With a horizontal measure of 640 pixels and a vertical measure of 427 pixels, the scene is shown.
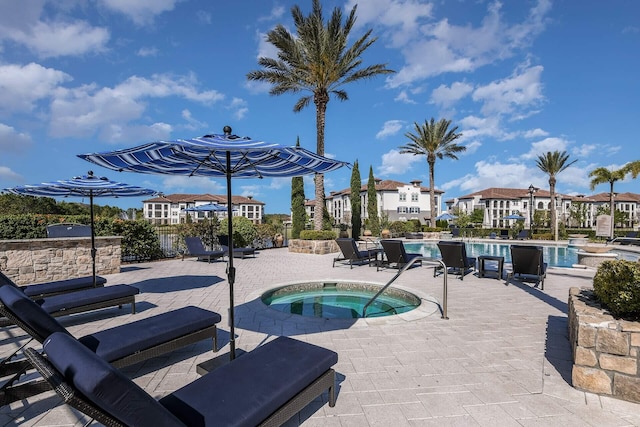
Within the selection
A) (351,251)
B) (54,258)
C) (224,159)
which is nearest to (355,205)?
(351,251)

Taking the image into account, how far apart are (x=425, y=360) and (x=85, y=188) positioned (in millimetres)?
6816

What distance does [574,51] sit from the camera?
1198cm

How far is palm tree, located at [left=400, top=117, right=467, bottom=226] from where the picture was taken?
29.3m

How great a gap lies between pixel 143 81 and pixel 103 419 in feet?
45.8

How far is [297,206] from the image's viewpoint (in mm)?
19484

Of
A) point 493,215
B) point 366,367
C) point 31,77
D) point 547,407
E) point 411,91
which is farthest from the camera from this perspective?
point 493,215

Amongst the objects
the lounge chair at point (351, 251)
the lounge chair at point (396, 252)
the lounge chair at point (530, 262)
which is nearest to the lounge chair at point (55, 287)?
the lounge chair at point (351, 251)

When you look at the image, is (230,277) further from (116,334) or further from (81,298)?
(81,298)

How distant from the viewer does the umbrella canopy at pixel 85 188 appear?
6020 mm

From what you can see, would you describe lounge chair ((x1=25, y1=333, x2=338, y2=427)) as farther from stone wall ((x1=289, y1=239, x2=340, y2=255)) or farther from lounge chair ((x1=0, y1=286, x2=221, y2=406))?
stone wall ((x1=289, y1=239, x2=340, y2=255))

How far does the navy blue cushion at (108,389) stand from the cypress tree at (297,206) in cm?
1739

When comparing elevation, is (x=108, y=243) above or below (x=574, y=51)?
below

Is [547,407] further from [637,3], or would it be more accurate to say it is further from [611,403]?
[637,3]

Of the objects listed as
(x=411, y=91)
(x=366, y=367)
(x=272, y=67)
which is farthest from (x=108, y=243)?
(x=411, y=91)
